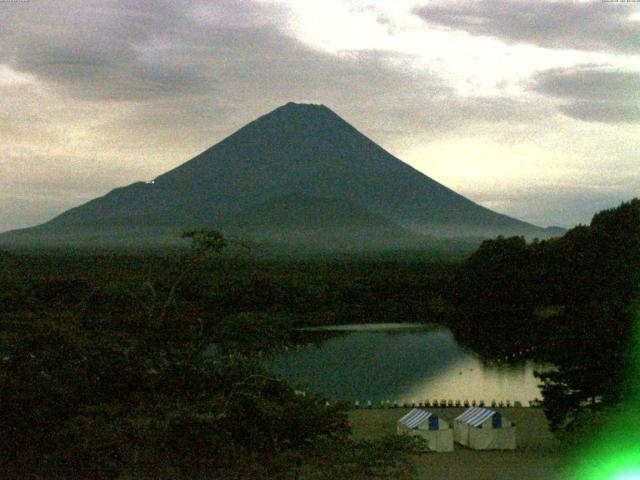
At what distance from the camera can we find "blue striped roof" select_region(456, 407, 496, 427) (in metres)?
16.3

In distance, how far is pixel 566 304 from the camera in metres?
46.8

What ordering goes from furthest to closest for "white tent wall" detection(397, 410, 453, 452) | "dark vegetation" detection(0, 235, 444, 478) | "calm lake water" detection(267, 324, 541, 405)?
"calm lake water" detection(267, 324, 541, 405)
"white tent wall" detection(397, 410, 453, 452)
"dark vegetation" detection(0, 235, 444, 478)

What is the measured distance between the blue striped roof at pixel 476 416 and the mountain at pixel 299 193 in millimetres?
151062

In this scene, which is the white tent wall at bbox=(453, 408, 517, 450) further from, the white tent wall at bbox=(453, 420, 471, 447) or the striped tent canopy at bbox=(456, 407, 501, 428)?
the white tent wall at bbox=(453, 420, 471, 447)

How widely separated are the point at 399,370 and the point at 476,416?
533 inches

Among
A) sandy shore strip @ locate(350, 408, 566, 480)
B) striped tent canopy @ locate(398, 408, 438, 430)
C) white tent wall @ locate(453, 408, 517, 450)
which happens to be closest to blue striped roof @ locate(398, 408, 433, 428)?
striped tent canopy @ locate(398, 408, 438, 430)

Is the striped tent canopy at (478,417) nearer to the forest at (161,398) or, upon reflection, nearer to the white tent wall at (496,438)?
the white tent wall at (496,438)

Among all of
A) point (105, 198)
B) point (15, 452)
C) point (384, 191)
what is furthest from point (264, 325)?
point (105, 198)

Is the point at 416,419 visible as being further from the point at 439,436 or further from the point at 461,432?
the point at 461,432

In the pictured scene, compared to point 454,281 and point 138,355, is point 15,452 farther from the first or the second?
point 454,281

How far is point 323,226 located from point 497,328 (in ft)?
423

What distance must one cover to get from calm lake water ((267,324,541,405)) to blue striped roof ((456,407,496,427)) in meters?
5.20

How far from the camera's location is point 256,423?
795 cm

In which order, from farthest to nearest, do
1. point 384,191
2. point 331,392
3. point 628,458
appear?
1. point 384,191
2. point 331,392
3. point 628,458
